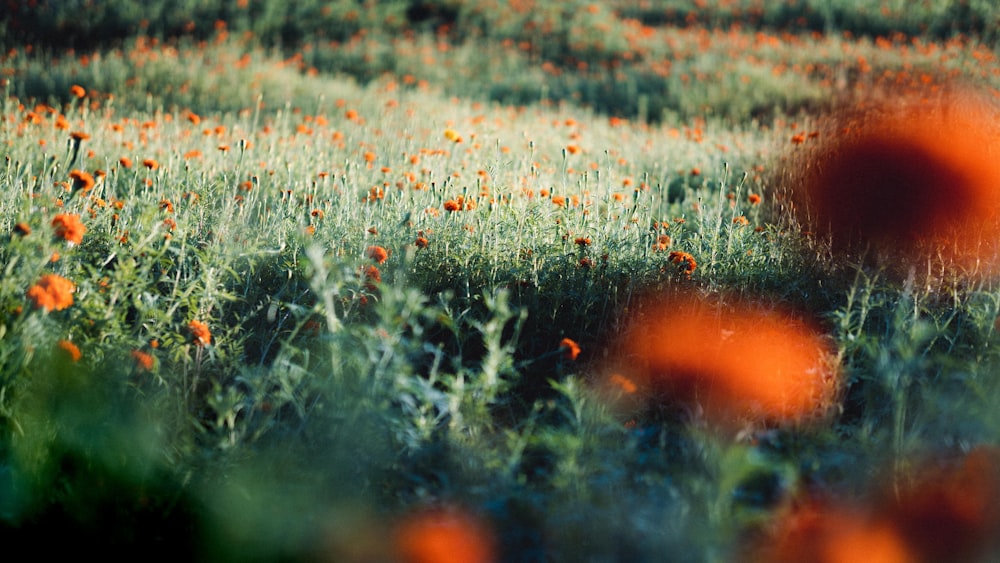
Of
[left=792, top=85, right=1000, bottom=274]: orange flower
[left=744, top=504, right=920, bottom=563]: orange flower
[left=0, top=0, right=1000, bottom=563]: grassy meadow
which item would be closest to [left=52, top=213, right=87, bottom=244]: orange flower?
[left=0, top=0, right=1000, bottom=563]: grassy meadow

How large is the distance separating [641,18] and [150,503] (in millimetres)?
15268

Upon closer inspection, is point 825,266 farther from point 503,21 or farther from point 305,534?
point 503,21

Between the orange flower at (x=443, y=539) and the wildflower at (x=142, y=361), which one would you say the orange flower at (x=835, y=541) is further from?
the wildflower at (x=142, y=361)

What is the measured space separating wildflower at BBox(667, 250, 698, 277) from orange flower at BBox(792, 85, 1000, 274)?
3.19ft

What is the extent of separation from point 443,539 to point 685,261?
1595 millimetres

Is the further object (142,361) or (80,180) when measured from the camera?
(80,180)

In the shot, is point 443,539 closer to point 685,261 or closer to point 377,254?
point 377,254

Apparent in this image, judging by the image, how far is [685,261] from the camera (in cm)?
289

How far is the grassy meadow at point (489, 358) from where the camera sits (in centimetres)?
180

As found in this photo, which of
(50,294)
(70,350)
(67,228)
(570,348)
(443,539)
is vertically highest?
(67,228)

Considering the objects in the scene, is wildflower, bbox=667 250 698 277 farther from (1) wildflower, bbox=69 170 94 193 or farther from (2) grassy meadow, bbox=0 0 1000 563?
(1) wildflower, bbox=69 170 94 193

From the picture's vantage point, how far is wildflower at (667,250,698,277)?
282 cm

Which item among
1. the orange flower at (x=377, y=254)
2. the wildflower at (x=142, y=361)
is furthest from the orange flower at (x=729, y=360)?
the wildflower at (x=142, y=361)

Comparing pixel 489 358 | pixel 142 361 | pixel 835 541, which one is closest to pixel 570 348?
pixel 489 358
